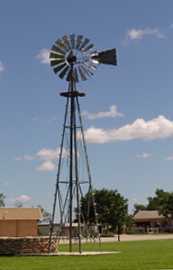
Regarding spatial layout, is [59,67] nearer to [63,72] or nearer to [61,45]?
[63,72]

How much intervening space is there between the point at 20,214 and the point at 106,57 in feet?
139

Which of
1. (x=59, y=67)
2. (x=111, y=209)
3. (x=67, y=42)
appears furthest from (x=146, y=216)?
(x=67, y=42)

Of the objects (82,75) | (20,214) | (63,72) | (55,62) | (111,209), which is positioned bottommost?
(20,214)

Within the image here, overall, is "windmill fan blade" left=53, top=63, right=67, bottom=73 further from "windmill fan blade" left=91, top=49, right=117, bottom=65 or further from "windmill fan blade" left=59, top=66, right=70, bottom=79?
"windmill fan blade" left=91, top=49, right=117, bottom=65

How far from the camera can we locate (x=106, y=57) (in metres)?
40.2

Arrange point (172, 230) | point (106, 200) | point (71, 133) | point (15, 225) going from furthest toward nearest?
1. point (172, 230)
2. point (106, 200)
3. point (15, 225)
4. point (71, 133)

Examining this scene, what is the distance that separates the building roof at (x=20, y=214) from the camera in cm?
7769

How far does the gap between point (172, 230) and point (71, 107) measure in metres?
78.7

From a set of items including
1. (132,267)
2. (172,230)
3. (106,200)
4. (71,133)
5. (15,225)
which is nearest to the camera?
(132,267)

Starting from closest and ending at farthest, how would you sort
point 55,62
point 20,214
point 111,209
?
1. point 55,62
2. point 20,214
3. point 111,209

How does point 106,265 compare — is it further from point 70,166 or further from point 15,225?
point 15,225

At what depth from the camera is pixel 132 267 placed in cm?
2512

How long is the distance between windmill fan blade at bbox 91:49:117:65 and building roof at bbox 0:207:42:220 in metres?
40.5

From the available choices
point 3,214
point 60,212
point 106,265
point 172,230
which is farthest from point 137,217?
point 106,265
